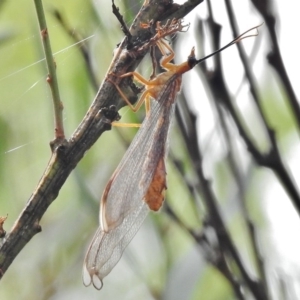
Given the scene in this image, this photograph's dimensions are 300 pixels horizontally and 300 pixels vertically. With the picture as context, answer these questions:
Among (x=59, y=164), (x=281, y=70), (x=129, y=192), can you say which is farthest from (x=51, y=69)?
(x=281, y=70)

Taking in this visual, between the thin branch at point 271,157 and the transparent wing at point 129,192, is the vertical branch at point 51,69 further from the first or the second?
the thin branch at point 271,157

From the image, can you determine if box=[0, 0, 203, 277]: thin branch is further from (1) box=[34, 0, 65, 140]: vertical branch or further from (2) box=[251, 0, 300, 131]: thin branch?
(2) box=[251, 0, 300, 131]: thin branch

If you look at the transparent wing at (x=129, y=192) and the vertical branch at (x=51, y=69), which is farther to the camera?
the transparent wing at (x=129, y=192)

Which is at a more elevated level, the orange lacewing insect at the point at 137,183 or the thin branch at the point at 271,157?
the orange lacewing insect at the point at 137,183

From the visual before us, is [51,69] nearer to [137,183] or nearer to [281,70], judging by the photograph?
[137,183]

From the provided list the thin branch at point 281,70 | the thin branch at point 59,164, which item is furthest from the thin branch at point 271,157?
the thin branch at point 59,164

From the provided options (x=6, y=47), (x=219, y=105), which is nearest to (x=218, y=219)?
(x=219, y=105)

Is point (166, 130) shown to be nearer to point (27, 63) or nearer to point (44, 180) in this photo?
point (44, 180)
